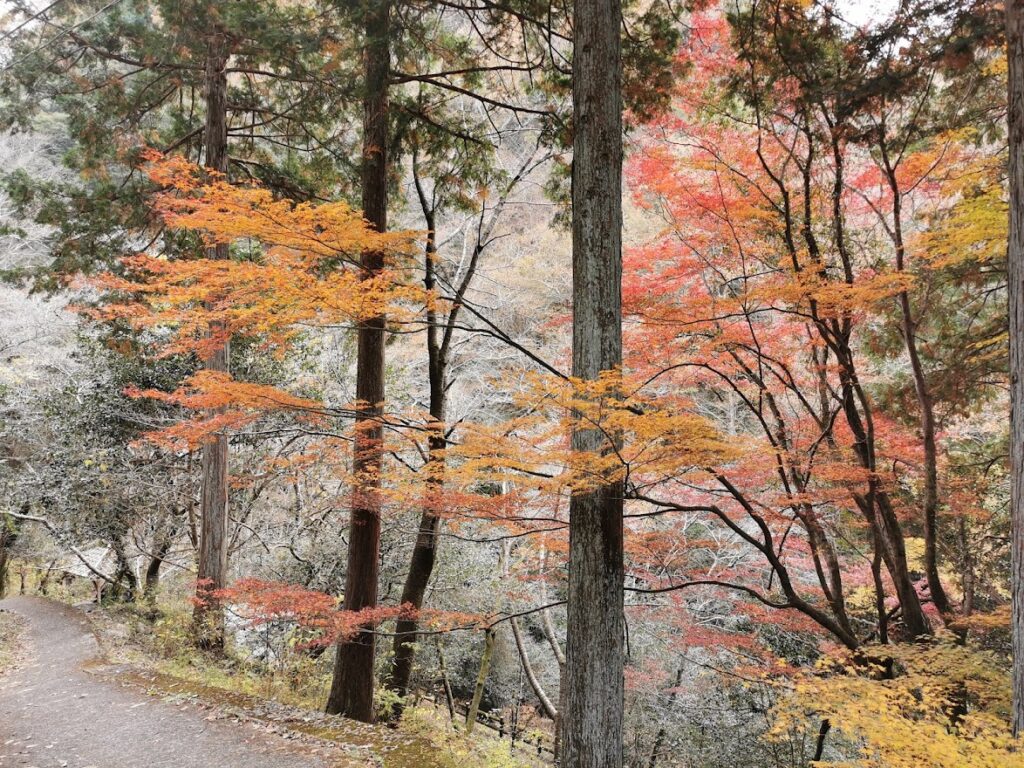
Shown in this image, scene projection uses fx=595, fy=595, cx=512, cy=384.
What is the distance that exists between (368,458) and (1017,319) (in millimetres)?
5217

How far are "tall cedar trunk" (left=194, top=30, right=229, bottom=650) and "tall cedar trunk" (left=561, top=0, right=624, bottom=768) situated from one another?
16.7ft

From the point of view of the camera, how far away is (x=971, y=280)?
267 inches

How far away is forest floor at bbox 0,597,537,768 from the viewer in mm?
4316

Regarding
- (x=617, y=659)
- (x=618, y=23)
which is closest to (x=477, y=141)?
(x=618, y=23)

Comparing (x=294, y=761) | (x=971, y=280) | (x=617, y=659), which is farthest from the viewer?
(x=971, y=280)

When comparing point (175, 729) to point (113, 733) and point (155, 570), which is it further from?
point (155, 570)

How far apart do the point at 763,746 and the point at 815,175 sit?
24.9 ft

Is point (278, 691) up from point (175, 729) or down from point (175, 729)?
down

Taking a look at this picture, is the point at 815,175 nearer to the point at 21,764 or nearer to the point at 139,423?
the point at 21,764

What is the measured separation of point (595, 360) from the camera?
373 cm

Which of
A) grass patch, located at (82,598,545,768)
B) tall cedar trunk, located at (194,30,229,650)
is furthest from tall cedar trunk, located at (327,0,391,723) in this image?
tall cedar trunk, located at (194,30,229,650)

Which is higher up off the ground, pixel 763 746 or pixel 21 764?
pixel 21 764

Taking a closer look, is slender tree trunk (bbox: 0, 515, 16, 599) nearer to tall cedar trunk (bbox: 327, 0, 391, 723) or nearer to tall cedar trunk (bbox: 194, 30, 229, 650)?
tall cedar trunk (bbox: 194, 30, 229, 650)

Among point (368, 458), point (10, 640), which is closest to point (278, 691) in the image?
point (368, 458)
